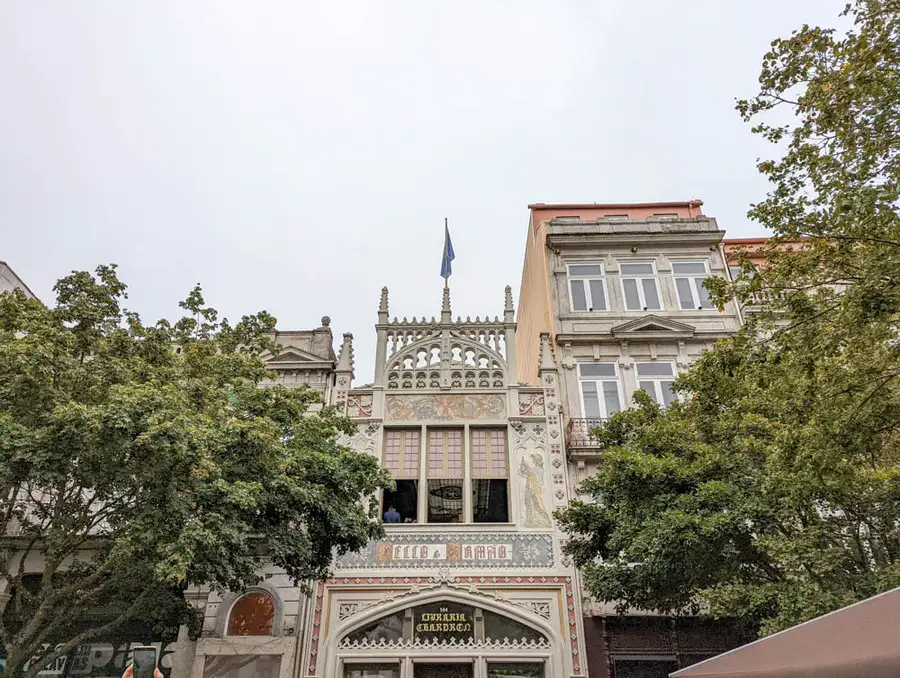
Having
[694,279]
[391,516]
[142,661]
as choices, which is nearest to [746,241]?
[694,279]

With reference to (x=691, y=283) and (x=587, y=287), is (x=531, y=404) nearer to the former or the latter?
(x=587, y=287)

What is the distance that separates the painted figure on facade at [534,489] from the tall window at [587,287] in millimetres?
6395

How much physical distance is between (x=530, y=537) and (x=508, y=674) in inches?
134

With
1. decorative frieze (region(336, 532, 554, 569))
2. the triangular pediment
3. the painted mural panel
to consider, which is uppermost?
the triangular pediment

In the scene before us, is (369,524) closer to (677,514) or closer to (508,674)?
(508,674)

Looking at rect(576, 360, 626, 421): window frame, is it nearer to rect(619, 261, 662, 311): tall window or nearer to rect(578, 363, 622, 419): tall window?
rect(578, 363, 622, 419): tall window

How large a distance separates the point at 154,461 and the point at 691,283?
18.6 m

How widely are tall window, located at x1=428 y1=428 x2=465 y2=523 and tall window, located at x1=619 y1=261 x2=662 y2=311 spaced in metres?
8.28

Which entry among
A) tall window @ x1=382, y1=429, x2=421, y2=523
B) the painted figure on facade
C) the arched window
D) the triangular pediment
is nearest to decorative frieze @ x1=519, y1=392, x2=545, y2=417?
the painted figure on facade

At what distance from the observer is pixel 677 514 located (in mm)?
12195

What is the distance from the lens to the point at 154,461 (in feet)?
36.2

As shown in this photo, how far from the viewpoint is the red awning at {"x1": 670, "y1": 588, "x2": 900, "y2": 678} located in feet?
12.1

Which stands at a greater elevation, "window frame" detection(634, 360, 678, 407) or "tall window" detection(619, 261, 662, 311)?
"tall window" detection(619, 261, 662, 311)

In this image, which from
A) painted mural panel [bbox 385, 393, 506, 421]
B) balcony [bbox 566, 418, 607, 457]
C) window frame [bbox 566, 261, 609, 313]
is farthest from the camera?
window frame [bbox 566, 261, 609, 313]
